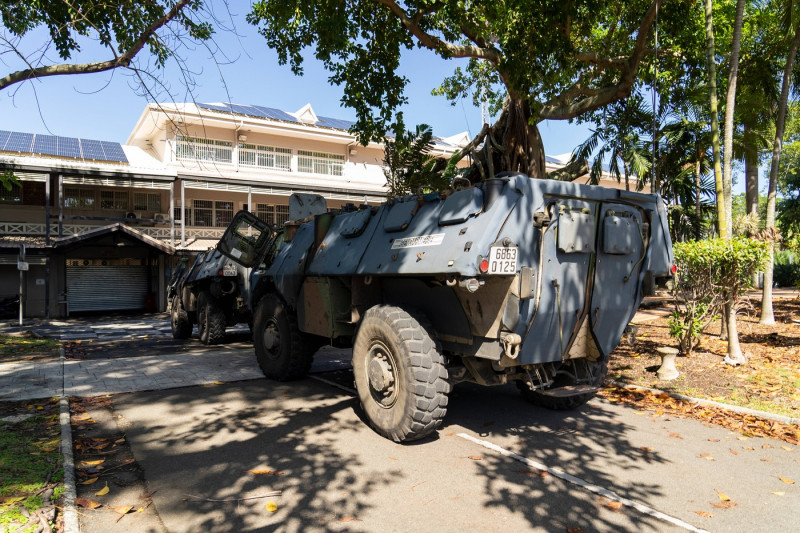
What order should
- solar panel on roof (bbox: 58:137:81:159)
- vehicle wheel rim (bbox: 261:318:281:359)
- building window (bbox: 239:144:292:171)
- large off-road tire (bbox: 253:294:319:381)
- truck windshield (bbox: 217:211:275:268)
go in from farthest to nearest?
building window (bbox: 239:144:292:171) → solar panel on roof (bbox: 58:137:81:159) → truck windshield (bbox: 217:211:275:268) → vehicle wheel rim (bbox: 261:318:281:359) → large off-road tire (bbox: 253:294:319:381)

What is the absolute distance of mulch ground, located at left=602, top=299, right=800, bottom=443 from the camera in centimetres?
581

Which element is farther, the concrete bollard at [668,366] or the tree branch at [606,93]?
the tree branch at [606,93]

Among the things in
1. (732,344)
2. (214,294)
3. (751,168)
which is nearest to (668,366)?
(732,344)

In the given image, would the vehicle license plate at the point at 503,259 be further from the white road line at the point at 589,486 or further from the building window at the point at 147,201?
the building window at the point at 147,201

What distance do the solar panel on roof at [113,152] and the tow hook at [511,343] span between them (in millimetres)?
22698

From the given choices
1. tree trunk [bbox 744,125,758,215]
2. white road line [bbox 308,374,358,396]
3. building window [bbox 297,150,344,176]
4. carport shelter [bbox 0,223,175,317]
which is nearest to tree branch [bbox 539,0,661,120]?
white road line [bbox 308,374,358,396]

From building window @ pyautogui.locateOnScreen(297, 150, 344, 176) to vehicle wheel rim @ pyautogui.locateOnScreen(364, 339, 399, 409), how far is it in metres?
23.1

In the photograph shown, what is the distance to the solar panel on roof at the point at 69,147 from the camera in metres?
22.2

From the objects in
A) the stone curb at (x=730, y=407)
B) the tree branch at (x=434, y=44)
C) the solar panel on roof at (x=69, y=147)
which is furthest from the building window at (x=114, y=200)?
the stone curb at (x=730, y=407)

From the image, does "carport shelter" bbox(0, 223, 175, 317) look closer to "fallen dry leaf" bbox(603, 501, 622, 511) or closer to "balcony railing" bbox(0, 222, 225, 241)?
"balcony railing" bbox(0, 222, 225, 241)

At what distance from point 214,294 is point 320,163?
58.9 ft

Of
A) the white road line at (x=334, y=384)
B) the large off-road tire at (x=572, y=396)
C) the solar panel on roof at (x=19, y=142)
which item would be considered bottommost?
the white road line at (x=334, y=384)

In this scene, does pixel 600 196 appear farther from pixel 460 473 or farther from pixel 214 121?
pixel 214 121

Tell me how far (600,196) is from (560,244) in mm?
749
